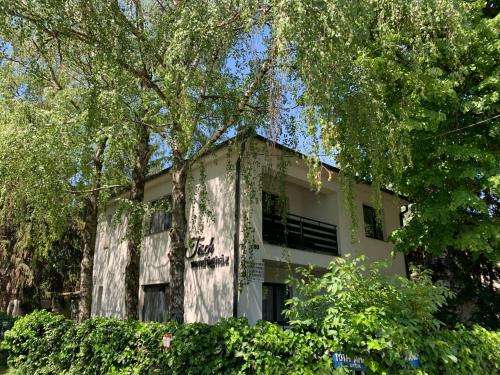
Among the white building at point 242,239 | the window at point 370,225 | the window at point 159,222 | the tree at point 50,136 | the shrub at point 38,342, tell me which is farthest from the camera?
the window at point 370,225

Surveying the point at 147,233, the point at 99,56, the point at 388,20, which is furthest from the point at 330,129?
the point at 147,233

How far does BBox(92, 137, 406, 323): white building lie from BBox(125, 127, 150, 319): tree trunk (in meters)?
0.92

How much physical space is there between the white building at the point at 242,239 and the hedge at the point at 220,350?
310 cm

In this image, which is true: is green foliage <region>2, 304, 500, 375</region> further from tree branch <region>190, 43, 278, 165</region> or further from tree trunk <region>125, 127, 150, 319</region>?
tree branch <region>190, 43, 278, 165</region>

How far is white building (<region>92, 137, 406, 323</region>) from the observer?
1006cm

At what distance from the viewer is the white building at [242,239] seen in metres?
10.1

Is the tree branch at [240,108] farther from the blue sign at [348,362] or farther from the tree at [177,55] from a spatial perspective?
the blue sign at [348,362]

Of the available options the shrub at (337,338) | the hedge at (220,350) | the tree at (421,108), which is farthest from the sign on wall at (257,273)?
the shrub at (337,338)

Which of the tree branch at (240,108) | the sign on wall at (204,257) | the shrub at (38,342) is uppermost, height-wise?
the tree branch at (240,108)

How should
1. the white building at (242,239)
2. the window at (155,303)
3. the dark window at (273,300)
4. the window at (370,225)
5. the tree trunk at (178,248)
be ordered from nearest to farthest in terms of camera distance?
the tree trunk at (178,248) → the white building at (242,239) → the dark window at (273,300) → the window at (155,303) → the window at (370,225)

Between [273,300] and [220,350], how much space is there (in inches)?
296

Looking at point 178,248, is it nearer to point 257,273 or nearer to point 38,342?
point 257,273

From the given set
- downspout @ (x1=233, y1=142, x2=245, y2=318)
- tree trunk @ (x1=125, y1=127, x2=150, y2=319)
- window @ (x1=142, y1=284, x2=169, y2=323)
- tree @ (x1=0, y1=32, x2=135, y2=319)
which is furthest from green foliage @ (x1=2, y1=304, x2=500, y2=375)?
window @ (x1=142, y1=284, x2=169, y2=323)

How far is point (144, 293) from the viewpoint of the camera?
14203 millimetres
